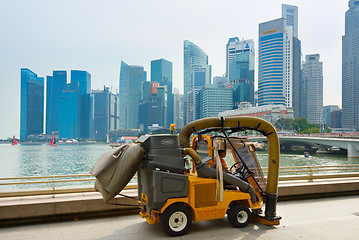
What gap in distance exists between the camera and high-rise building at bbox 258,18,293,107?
151 meters

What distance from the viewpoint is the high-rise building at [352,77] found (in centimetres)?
17738

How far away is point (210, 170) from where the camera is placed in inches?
228

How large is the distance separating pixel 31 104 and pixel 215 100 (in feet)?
333

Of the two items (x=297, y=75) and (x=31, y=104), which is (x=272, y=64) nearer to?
(x=297, y=75)

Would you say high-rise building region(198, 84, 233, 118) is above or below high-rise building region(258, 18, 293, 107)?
below

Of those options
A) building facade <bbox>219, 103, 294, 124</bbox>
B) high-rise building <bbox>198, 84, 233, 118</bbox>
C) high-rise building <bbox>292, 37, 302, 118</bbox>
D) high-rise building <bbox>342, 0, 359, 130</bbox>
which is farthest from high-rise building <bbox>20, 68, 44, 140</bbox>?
high-rise building <bbox>342, 0, 359, 130</bbox>

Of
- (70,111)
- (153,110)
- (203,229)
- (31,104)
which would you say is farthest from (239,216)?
(70,111)

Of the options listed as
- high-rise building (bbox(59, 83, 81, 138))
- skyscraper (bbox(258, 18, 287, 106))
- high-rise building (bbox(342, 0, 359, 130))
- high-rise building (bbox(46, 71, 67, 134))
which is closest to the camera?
skyscraper (bbox(258, 18, 287, 106))

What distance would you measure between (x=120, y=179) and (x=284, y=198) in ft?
17.7

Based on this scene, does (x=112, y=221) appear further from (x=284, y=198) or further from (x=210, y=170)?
(x=284, y=198)

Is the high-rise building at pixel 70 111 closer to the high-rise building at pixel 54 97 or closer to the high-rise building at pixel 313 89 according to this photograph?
the high-rise building at pixel 54 97

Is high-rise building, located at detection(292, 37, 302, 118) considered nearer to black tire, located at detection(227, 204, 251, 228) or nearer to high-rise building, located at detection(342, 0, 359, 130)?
high-rise building, located at detection(342, 0, 359, 130)

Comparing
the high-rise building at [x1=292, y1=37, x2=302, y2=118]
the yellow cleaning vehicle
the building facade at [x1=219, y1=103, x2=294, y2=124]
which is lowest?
the yellow cleaning vehicle

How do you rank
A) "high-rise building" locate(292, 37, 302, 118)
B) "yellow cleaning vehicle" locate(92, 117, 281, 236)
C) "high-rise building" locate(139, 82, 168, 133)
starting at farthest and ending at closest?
"high-rise building" locate(139, 82, 168, 133), "high-rise building" locate(292, 37, 302, 118), "yellow cleaning vehicle" locate(92, 117, 281, 236)
